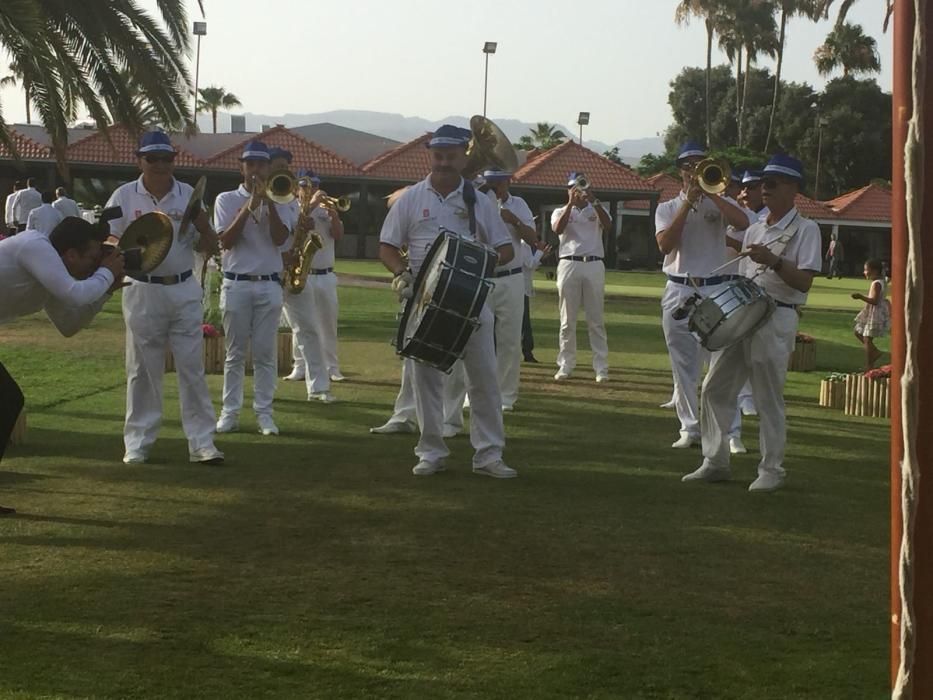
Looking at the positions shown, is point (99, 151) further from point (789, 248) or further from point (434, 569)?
point (434, 569)

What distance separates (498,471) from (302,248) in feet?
16.6

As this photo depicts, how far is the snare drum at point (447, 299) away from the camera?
871 centimetres

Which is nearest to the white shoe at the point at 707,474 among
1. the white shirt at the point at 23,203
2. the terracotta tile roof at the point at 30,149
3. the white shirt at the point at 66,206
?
the white shirt at the point at 66,206

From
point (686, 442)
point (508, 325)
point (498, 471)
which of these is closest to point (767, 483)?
point (498, 471)

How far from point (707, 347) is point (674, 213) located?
90.0 inches

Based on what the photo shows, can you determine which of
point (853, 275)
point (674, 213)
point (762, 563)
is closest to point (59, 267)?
point (762, 563)

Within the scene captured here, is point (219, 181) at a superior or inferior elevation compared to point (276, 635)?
superior

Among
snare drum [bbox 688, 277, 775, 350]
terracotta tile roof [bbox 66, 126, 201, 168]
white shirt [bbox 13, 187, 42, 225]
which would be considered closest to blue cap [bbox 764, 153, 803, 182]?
snare drum [bbox 688, 277, 775, 350]

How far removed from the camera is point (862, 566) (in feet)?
22.9

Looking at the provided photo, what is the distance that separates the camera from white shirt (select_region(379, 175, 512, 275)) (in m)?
9.58

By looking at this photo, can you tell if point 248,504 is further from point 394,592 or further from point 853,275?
point 853,275

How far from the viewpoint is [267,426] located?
11.2 meters

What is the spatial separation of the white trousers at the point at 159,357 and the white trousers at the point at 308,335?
3466mm

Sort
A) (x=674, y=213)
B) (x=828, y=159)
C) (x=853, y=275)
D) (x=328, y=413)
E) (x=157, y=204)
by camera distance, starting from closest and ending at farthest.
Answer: (x=157, y=204)
(x=674, y=213)
(x=328, y=413)
(x=853, y=275)
(x=828, y=159)
